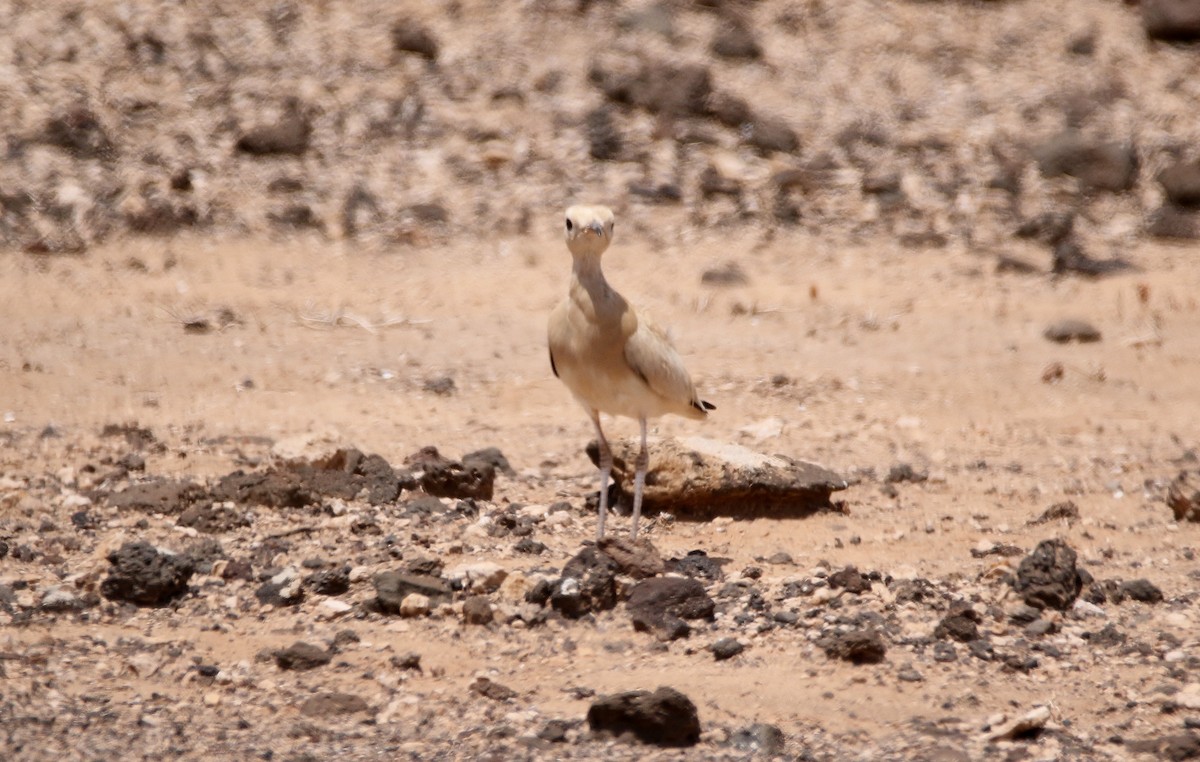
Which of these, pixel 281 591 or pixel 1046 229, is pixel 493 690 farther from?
pixel 1046 229

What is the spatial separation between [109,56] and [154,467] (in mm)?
7543

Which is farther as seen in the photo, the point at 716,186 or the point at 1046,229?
the point at 716,186

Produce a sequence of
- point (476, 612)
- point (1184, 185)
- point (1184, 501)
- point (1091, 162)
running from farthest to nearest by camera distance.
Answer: point (1091, 162), point (1184, 185), point (1184, 501), point (476, 612)

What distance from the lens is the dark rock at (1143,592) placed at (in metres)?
5.77

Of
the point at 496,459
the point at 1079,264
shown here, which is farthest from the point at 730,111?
the point at 496,459

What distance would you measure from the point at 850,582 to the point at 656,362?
1102 millimetres

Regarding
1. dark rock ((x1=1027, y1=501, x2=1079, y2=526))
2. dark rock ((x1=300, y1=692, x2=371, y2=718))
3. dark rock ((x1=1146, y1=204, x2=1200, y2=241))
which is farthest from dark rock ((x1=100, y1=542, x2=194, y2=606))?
dark rock ((x1=1146, y1=204, x2=1200, y2=241))

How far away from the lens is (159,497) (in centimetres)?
646

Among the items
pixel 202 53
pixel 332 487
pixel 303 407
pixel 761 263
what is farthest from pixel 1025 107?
pixel 332 487

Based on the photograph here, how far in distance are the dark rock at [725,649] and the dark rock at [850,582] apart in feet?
1.94

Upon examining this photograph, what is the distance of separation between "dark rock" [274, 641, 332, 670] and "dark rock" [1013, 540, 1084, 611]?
96.7 inches

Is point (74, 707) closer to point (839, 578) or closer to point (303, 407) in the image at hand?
point (839, 578)

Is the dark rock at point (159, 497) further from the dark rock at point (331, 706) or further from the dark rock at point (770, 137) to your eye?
the dark rock at point (770, 137)

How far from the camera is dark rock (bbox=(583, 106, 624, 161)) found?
13.3 meters
